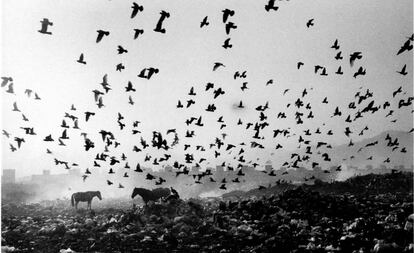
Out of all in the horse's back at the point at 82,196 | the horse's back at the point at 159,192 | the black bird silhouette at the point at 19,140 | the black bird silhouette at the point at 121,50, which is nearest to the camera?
the black bird silhouette at the point at 121,50

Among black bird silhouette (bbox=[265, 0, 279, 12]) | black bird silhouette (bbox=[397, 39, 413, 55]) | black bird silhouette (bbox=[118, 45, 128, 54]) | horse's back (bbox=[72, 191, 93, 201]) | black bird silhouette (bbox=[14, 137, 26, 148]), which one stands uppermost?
black bird silhouette (bbox=[265, 0, 279, 12])

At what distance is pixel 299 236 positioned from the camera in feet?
27.1

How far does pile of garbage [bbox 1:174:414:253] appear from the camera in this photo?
746 centimetres

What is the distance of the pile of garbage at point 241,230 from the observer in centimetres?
746

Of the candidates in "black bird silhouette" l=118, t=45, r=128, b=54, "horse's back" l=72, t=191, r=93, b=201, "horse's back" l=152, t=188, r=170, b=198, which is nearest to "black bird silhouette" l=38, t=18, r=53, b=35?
"black bird silhouette" l=118, t=45, r=128, b=54

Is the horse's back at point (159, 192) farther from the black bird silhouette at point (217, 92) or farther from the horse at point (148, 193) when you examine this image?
the black bird silhouette at point (217, 92)

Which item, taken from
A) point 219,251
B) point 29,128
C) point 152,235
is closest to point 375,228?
point 219,251

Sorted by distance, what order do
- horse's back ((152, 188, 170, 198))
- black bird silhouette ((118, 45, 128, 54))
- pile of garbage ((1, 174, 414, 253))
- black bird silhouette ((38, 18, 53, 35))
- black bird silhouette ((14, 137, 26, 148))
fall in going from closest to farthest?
pile of garbage ((1, 174, 414, 253)) < black bird silhouette ((38, 18, 53, 35)) < black bird silhouette ((118, 45, 128, 54)) < black bird silhouette ((14, 137, 26, 148)) < horse's back ((152, 188, 170, 198))

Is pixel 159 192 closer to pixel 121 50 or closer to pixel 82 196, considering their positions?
pixel 82 196

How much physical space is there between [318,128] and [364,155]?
75285 mm

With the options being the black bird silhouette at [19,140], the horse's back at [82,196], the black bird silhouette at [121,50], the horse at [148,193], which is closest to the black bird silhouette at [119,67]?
the black bird silhouette at [121,50]

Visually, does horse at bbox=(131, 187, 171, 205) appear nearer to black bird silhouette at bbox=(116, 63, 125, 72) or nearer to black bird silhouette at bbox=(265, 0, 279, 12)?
black bird silhouette at bbox=(116, 63, 125, 72)

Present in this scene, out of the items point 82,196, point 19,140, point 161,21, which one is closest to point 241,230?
point 161,21

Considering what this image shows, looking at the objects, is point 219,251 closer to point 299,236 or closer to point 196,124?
point 299,236
